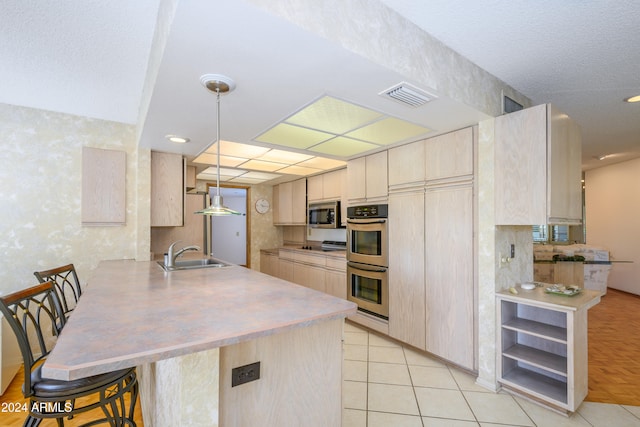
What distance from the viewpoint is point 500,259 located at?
7.67ft

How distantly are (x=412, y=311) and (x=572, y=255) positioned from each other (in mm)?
3926

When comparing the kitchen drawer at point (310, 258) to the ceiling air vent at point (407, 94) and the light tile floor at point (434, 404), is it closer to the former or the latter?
the light tile floor at point (434, 404)

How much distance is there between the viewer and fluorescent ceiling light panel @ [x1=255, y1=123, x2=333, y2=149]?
8.68 feet

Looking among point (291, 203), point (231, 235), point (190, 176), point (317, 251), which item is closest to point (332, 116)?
point (317, 251)

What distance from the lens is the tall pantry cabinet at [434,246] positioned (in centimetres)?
252

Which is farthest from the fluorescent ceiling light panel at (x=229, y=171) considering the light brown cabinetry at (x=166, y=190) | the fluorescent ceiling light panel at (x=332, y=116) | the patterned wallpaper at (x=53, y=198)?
the fluorescent ceiling light panel at (x=332, y=116)

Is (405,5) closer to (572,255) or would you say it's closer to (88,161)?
(88,161)

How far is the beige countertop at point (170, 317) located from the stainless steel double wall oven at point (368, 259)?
67.1 inches

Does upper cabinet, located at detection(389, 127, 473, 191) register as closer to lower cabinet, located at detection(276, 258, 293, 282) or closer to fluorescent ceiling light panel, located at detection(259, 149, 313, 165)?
fluorescent ceiling light panel, located at detection(259, 149, 313, 165)

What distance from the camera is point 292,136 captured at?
286 centimetres

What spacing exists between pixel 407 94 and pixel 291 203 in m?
4.14

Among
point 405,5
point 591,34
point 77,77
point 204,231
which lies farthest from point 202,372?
point 204,231

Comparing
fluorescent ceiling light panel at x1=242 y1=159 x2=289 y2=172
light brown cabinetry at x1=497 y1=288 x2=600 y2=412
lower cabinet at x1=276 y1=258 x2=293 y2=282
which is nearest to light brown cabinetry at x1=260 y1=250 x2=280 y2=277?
lower cabinet at x1=276 y1=258 x2=293 y2=282

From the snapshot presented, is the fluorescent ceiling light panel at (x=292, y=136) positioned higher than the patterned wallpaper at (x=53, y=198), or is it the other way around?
the fluorescent ceiling light panel at (x=292, y=136)
